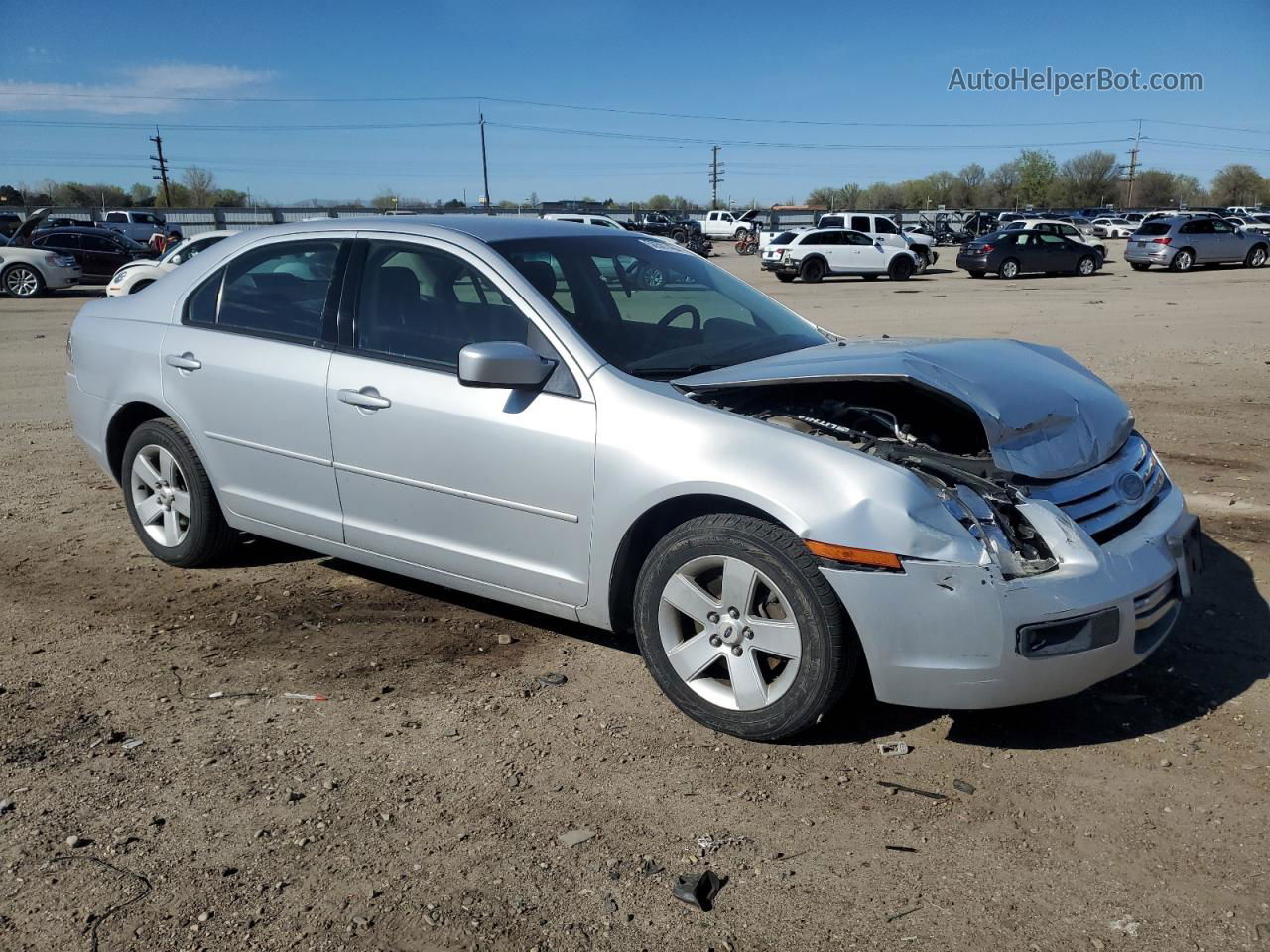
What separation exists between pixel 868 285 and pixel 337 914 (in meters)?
27.6

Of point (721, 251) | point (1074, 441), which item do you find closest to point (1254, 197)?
point (721, 251)

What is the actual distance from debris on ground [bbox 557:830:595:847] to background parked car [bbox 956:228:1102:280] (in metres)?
30.7

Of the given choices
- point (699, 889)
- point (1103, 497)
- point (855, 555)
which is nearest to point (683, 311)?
point (855, 555)

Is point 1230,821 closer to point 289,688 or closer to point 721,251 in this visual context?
point 289,688

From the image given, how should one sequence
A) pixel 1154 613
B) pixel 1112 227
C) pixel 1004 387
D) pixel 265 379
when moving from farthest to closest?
pixel 1112 227, pixel 265 379, pixel 1004 387, pixel 1154 613

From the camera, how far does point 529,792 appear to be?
340 cm

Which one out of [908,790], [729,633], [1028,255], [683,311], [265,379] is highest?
[683,311]

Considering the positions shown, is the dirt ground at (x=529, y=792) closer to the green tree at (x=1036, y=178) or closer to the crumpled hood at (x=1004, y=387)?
the crumpled hood at (x=1004, y=387)

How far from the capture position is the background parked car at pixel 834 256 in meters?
30.5

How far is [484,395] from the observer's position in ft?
13.4

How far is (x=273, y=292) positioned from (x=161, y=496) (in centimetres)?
126

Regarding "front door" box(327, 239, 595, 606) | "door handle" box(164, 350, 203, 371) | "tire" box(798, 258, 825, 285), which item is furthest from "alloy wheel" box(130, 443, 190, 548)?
"tire" box(798, 258, 825, 285)

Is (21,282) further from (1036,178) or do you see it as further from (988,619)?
(1036,178)

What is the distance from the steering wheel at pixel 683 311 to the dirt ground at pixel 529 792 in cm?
136
